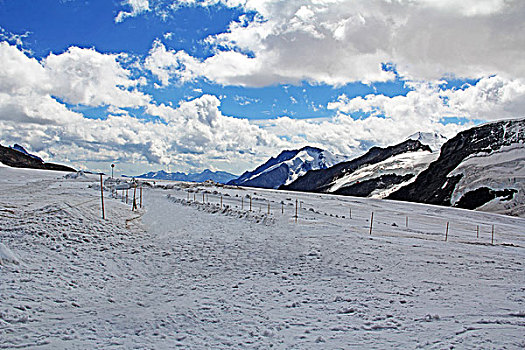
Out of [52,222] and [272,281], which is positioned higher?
[52,222]

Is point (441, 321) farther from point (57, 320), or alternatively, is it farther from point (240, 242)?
point (240, 242)

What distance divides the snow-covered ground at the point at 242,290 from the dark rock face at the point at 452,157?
73.3 meters

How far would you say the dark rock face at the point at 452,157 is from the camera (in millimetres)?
82562

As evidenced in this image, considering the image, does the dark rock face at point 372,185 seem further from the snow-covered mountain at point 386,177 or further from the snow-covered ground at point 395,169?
the snow-covered ground at point 395,169

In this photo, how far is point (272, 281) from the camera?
11297 millimetres

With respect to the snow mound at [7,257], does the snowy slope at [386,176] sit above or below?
above

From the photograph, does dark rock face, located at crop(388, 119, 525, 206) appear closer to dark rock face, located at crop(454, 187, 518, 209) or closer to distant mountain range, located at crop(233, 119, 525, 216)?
distant mountain range, located at crop(233, 119, 525, 216)

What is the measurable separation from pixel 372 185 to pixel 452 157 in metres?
38.7

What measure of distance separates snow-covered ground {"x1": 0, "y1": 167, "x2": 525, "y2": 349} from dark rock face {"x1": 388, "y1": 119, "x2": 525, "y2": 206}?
7332 centimetres

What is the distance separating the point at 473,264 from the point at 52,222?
1838 cm

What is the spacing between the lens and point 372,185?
13288cm

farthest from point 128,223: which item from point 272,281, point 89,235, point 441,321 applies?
point 441,321

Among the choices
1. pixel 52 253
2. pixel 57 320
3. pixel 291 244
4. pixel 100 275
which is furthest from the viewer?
pixel 291 244

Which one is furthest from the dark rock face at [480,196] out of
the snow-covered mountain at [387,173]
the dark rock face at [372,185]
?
the dark rock face at [372,185]
